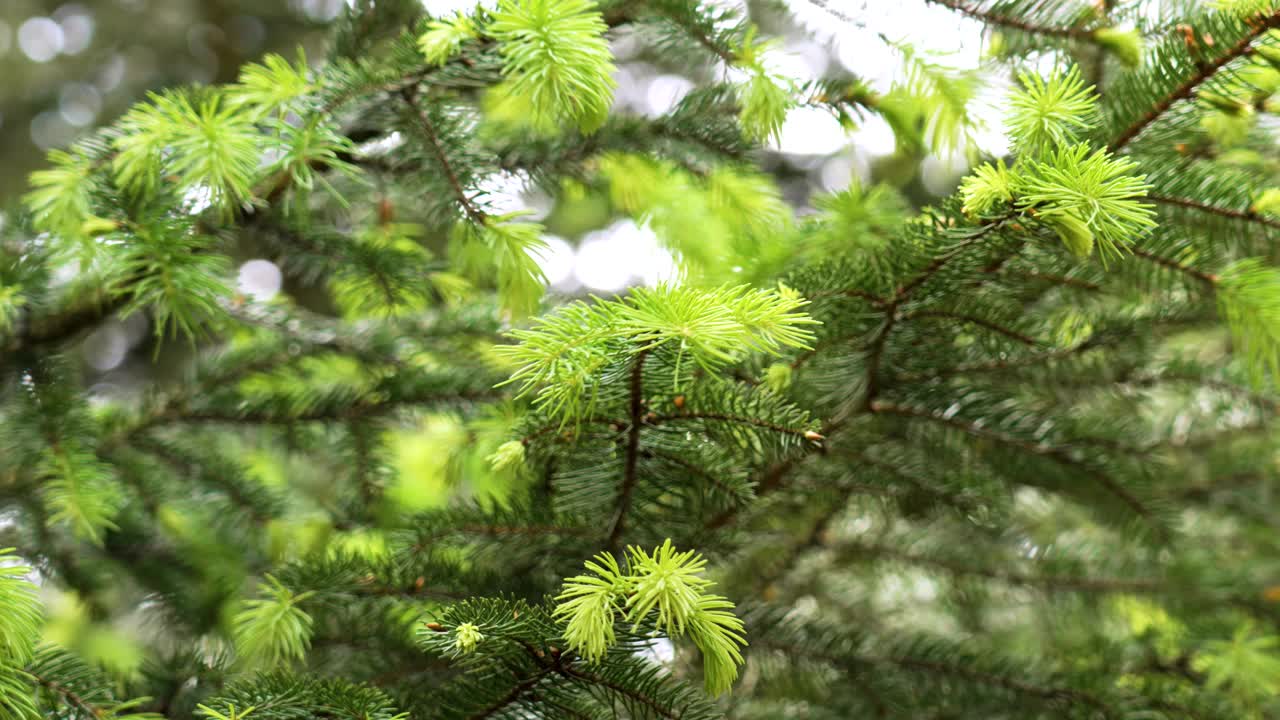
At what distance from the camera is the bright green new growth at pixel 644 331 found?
1.57ft

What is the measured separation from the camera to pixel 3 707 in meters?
0.56

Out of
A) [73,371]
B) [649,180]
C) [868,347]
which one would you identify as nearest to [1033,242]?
[868,347]

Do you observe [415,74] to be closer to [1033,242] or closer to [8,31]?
[1033,242]

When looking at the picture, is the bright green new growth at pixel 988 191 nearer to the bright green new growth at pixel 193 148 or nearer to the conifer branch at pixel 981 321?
the conifer branch at pixel 981 321

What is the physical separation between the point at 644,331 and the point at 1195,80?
47cm

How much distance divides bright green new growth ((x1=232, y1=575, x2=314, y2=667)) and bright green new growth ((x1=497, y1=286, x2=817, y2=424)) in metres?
0.32

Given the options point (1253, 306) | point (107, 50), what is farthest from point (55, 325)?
point (107, 50)

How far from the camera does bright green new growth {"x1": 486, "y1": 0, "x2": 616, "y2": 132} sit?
588mm

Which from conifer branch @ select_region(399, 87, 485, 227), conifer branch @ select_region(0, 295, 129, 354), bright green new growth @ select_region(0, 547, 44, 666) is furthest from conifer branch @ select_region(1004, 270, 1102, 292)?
conifer branch @ select_region(0, 295, 129, 354)

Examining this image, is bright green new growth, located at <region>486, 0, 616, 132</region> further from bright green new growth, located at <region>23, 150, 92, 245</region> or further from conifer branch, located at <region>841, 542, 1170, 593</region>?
conifer branch, located at <region>841, 542, 1170, 593</region>

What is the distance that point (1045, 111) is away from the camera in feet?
1.89

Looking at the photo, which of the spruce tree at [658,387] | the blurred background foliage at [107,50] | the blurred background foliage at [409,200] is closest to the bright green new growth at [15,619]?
the spruce tree at [658,387]

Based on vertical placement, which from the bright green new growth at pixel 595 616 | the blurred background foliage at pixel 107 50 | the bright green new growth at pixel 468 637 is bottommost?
the blurred background foliage at pixel 107 50

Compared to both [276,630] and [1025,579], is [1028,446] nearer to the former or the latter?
[1025,579]
